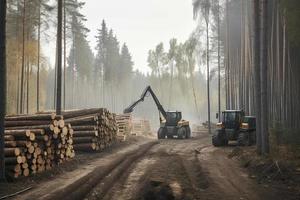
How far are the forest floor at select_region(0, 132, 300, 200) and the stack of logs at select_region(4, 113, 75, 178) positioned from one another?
40 centimetres

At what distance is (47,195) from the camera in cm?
938

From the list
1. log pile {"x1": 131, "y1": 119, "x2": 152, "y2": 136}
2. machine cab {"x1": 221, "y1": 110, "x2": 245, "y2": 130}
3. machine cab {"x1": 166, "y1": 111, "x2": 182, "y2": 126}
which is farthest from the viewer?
log pile {"x1": 131, "y1": 119, "x2": 152, "y2": 136}

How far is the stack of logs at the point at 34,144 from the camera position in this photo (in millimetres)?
11496

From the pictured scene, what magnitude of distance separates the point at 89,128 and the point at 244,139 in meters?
8.67

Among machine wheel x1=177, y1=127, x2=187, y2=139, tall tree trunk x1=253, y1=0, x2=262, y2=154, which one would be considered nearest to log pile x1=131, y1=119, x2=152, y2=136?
machine wheel x1=177, y1=127, x2=187, y2=139

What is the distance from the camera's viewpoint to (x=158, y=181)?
10.4 meters

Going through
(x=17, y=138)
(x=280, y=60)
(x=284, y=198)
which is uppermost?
(x=280, y=60)

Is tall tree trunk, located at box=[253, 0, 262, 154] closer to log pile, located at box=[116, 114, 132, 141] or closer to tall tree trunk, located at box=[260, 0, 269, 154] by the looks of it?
tall tree trunk, located at box=[260, 0, 269, 154]

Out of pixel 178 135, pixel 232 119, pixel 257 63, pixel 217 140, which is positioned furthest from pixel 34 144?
pixel 178 135

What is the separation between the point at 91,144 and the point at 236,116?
8.95m

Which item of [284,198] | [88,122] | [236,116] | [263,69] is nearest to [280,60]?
[236,116]

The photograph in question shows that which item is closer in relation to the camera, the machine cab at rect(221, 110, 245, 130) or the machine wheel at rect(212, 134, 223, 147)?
the machine wheel at rect(212, 134, 223, 147)

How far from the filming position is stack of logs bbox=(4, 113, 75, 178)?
453 inches

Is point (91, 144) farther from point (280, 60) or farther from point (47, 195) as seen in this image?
point (280, 60)
